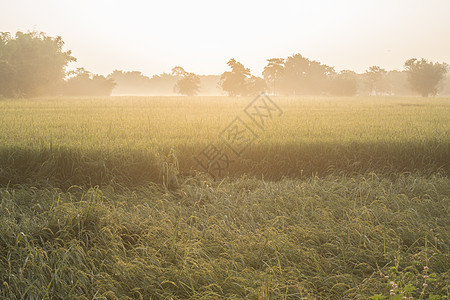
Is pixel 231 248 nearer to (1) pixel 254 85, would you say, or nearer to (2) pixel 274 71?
(1) pixel 254 85

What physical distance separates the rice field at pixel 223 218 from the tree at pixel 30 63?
30.3m

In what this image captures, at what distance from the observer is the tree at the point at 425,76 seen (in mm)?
50625

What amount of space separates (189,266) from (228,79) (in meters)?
47.2

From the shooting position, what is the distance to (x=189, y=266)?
280 centimetres

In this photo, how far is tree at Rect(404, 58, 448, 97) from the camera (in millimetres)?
50625

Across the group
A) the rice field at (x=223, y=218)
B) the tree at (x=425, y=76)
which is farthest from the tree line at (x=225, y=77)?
the rice field at (x=223, y=218)

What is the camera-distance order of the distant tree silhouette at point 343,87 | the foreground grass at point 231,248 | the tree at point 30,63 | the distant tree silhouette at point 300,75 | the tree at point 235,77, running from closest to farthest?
the foreground grass at point 231,248 < the tree at point 30,63 < the tree at point 235,77 < the distant tree silhouette at point 343,87 < the distant tree silhouette at point 300,75

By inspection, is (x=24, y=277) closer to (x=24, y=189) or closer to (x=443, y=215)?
(x=24, y=189)

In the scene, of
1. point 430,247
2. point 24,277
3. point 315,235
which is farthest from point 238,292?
point 430,247

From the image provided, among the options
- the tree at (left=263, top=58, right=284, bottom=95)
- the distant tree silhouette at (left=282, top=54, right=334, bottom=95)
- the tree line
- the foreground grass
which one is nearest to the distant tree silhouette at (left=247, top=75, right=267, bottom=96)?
the tree line

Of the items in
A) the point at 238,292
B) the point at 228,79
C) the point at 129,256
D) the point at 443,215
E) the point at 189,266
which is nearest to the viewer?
the point at 238,292

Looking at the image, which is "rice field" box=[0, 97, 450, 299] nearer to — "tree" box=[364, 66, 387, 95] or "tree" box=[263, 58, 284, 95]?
"tree" box=[263, 58, 284, 95]

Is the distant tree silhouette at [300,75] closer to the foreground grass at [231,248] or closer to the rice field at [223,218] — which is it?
the rice field at [223,218]

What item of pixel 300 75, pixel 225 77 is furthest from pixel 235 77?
pixel 300 75
